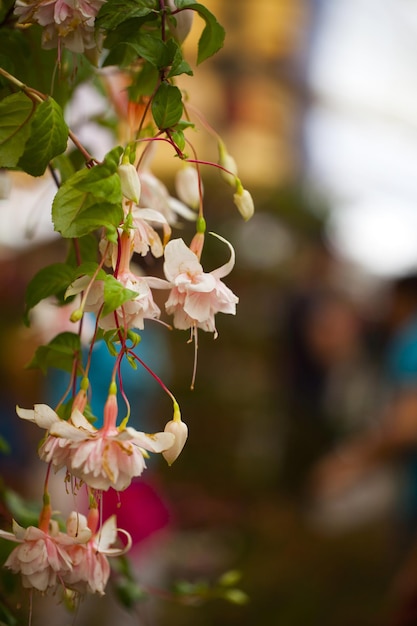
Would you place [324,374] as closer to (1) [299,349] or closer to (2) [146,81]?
(1) [299,349]

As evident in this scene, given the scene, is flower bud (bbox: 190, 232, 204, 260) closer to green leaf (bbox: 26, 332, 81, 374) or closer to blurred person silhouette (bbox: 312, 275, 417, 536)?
green leaf (bbox: 26, 332, 81, 374)

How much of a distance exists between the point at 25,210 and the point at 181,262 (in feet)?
6.27

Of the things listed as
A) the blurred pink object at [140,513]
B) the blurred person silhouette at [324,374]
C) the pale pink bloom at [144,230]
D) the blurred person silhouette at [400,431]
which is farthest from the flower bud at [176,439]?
the blurred person silhouette at [324,374]

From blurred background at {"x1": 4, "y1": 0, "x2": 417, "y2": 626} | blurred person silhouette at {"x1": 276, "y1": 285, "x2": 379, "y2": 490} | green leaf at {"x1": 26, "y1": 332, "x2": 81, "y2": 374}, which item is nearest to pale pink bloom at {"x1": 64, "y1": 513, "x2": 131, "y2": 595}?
green leaf at {"x1": 26, "y1": 332, "x2": 81, "y2": 374}

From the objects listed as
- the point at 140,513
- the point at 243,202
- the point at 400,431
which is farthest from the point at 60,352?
the point at 400,431

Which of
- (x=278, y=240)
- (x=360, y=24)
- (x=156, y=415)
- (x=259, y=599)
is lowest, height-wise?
(x=156, y=415)

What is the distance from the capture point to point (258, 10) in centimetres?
498

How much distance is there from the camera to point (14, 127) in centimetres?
47

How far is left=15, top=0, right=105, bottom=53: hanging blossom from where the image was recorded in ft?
1.46

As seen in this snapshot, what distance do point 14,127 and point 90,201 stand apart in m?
0.08

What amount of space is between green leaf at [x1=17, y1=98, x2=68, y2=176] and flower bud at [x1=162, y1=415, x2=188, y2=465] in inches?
6.9

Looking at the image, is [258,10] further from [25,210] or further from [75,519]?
[75,519]

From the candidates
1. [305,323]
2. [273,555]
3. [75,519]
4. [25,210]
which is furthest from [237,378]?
[75,519]

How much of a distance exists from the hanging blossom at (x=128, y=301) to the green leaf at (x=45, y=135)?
0.07 meters
